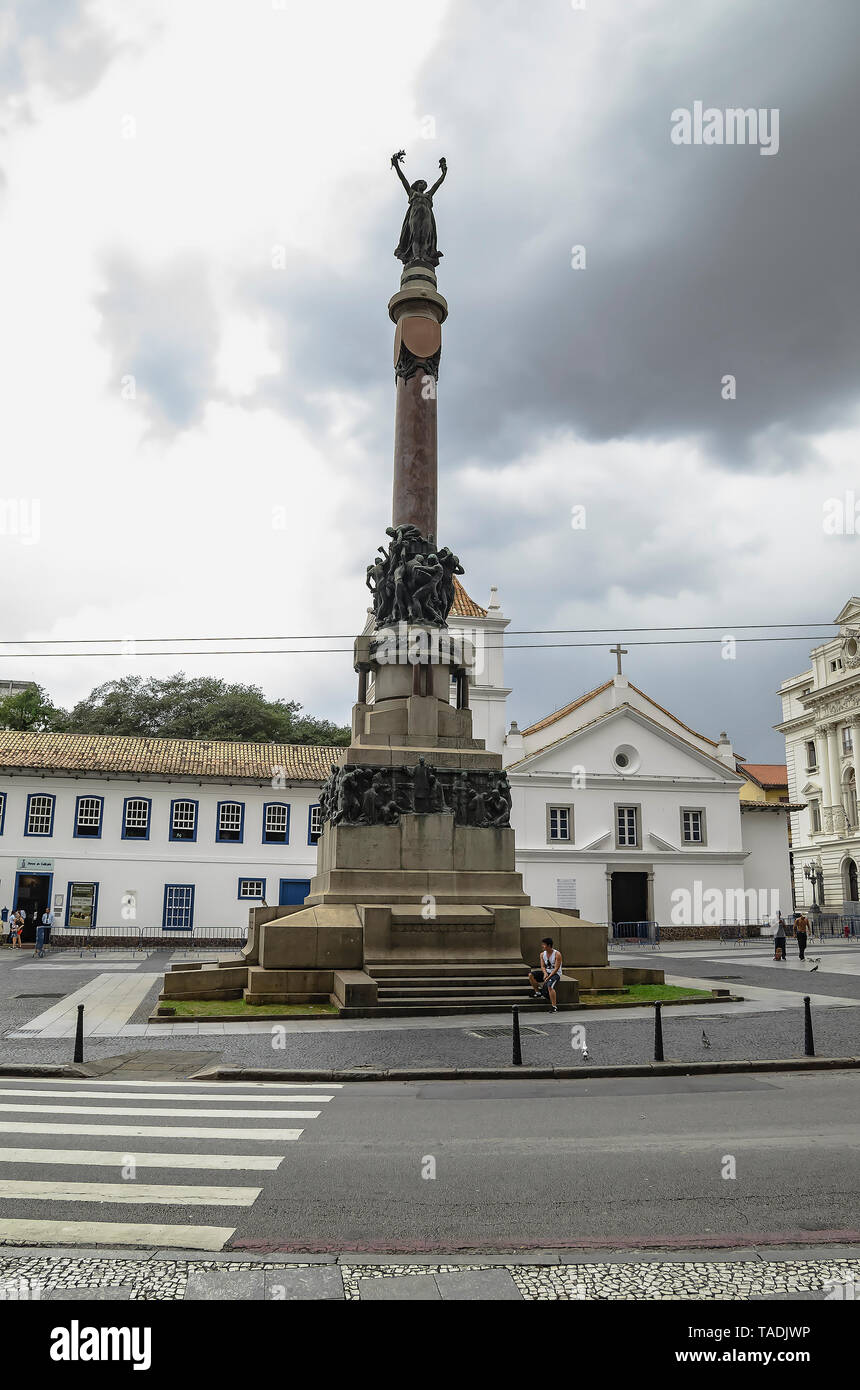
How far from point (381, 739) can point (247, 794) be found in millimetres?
24624

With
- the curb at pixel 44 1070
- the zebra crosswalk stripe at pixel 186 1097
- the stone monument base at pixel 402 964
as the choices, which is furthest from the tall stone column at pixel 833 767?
the curb at pixel 44 1070

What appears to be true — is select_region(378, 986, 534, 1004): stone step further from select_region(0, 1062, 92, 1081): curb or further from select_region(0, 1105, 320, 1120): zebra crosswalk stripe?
select_region(0, 1105, 320, 1120): zebra crosswalk stripe

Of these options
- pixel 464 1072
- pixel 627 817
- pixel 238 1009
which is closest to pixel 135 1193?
pixel 464 1072

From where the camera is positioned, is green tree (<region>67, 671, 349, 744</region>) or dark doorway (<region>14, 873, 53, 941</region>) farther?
green tree (<region>67, 671, 349, 744</region>)

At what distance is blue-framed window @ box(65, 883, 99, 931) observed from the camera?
4294 cm

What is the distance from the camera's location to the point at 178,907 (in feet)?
144

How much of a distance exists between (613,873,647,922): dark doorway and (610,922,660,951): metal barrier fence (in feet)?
2.57

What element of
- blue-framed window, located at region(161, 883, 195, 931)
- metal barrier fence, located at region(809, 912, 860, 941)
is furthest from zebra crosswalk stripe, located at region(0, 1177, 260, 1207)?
metal barrier fence, located at region(809, 912, 860, 941)

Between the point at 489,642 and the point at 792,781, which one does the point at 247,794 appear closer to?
the point at 489,642

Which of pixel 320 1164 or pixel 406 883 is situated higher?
pixel 406 883

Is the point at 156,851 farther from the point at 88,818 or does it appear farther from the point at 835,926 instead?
the point at 835,926
